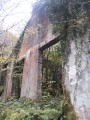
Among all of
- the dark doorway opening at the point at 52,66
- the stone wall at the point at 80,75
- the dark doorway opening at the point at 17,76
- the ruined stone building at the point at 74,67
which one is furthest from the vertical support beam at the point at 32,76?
the dark doorway opening at the point at 52,66

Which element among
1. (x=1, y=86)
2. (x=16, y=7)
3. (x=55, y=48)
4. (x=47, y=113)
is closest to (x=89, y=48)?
(x=47, y=113)

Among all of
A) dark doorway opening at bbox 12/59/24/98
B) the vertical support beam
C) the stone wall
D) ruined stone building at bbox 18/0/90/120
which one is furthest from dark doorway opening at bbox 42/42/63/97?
the stone wall

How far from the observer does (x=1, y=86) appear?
35.0 ft

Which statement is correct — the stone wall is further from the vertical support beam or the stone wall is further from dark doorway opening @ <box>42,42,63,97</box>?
dark doorway opening @ <box>42,42,63,97</box>

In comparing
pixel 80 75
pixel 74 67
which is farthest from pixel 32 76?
pixel 80 75

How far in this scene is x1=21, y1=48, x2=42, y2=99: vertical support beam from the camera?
23.4 ft

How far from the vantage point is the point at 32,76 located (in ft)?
24.8

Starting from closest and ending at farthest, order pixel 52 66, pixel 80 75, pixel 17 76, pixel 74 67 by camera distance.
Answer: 1. pixel 80 75
2. pixel 74 67
3. pixel 17 76
4. pixel 52 66

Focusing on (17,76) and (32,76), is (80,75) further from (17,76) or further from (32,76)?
(17,76)

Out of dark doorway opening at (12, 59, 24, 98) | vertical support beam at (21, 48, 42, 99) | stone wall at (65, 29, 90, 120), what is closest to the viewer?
A: stone wall at (65, 29, 90, 120)

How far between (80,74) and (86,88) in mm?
450

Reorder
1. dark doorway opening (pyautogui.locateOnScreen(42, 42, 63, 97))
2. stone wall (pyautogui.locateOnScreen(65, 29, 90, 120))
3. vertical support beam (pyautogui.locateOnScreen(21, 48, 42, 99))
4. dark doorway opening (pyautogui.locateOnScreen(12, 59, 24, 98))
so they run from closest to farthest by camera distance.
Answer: stone wall (pyautogui.locateOnScreen(65, 29, 90, 120))
vertical support beam (pyautogui.locateOnScreen(21, 48, 42, 99))
dark doorway opening (pyautogui.locateOnScreen(12, 59, 24, 98))
dark doorway opening (pyautogui.locateOnScreen(42, 42, 63, 97))

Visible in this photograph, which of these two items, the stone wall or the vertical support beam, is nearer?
the stone wall

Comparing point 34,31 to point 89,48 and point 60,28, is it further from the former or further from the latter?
point 89,48
